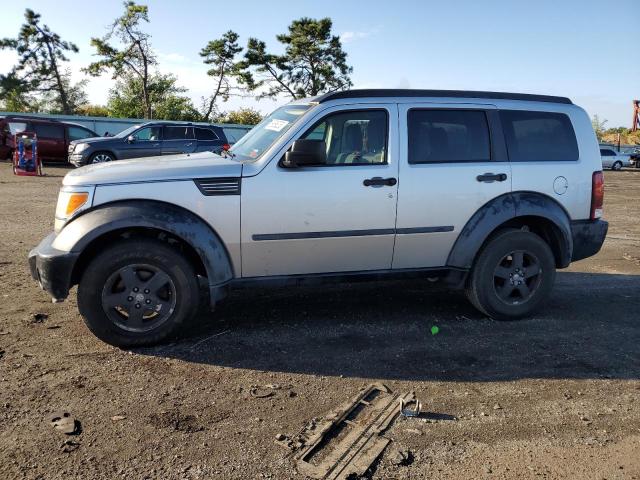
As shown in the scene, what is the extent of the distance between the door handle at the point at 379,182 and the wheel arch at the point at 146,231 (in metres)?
1.28

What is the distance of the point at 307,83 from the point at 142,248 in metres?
39.8

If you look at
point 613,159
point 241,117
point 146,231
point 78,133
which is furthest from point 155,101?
point 146,231

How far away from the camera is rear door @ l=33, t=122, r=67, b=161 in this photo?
20.6 metres

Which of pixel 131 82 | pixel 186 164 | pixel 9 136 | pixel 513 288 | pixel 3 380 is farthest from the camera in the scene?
pixel 131 82

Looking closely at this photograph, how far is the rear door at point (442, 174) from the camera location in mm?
4707

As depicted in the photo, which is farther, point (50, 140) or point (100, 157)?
point (50, 140)

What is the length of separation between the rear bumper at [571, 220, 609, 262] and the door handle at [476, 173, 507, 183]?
34.6 inches

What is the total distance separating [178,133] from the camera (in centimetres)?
1781

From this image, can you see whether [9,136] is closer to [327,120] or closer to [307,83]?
[327,120]

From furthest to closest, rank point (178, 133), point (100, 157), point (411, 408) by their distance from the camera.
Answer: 1. point (178, 133)
2. point (100, 157)
3. point (411, 408)

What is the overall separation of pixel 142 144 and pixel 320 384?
1542cm

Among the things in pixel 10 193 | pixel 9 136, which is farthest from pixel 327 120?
pixel 9 136

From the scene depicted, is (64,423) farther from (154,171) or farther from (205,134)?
(205,134)

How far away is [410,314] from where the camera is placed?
5.23 meters
